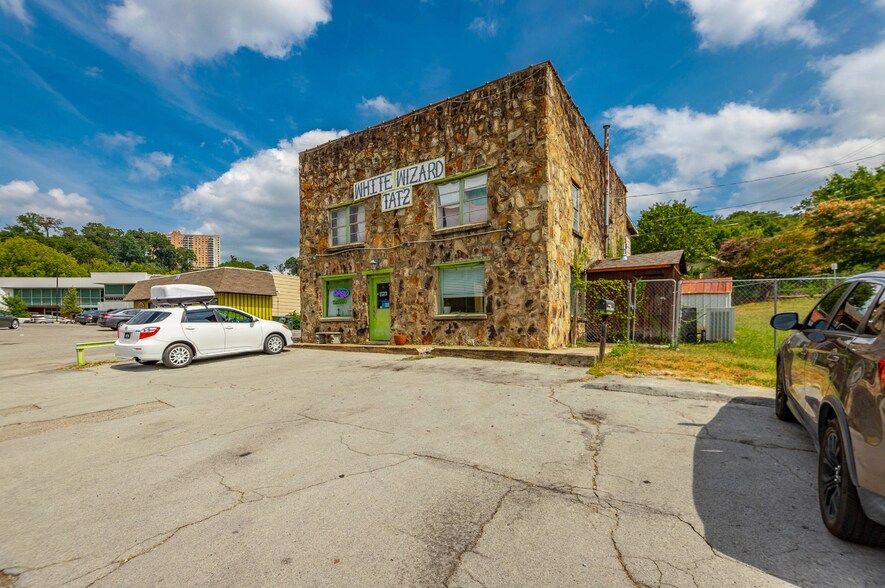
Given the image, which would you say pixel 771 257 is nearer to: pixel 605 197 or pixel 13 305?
pixel 605 197

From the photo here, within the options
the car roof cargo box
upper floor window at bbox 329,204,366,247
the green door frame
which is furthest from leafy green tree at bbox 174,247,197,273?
the green door frame

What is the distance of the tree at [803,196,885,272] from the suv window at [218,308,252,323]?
3114 centimetres

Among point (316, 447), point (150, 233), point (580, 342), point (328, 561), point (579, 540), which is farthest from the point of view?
point (150, 233)

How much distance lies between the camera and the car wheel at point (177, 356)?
392 inches

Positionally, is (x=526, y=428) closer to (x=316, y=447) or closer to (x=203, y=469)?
(x=316, y=447)

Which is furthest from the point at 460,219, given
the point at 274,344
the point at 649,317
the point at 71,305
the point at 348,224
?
the point at 71,305

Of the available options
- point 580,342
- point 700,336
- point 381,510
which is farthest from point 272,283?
point 381,510

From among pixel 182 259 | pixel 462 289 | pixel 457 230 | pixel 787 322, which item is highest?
pixel 182 259

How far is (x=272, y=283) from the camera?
99.7ft

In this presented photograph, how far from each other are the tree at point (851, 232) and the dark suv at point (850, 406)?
2699cm

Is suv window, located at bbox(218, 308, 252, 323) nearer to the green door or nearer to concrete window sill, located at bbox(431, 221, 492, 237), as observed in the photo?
the green door

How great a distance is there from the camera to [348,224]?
1463 cm

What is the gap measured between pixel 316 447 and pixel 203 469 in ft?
3.39

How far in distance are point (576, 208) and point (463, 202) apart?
12.8 feet
